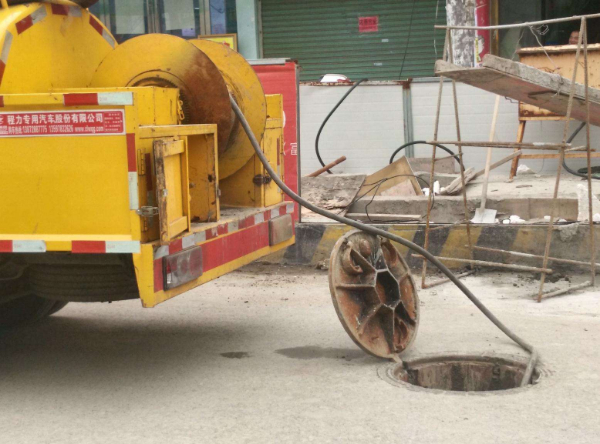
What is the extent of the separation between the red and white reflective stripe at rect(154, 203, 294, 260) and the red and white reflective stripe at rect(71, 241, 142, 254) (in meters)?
0.14

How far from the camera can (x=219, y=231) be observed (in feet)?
16.4

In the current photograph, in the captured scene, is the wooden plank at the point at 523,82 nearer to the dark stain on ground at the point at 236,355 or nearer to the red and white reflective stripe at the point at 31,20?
the dark stain on ground at the point at 236,355

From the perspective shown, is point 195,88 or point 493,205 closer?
point 195,88

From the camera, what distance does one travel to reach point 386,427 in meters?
4.10

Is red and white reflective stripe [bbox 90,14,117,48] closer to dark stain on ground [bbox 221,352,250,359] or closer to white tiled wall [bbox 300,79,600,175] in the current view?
dark stain on ground [bbox 221,352,250,359]

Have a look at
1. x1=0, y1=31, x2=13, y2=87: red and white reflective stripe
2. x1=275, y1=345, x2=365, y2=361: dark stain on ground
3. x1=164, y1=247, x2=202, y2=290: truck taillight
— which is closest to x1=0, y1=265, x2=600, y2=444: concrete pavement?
x1=275, y1=345, x2=365, y2=361: dark stain on ground

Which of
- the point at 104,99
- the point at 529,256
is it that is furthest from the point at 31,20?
the point at 529,256

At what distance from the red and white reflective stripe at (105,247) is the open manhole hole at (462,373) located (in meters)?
1.75

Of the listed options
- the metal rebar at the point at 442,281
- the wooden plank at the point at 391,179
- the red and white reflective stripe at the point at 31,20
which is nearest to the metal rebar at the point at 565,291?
the metal rebar at the point at 442,281

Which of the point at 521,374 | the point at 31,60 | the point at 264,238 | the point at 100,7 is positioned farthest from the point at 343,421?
the point at 100,7

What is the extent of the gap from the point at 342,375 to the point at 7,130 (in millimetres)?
2356

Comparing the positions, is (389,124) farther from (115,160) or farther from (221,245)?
(115,160)

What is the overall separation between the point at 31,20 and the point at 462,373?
3.36 metres

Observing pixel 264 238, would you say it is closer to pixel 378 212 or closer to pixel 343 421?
pixel 343 421
